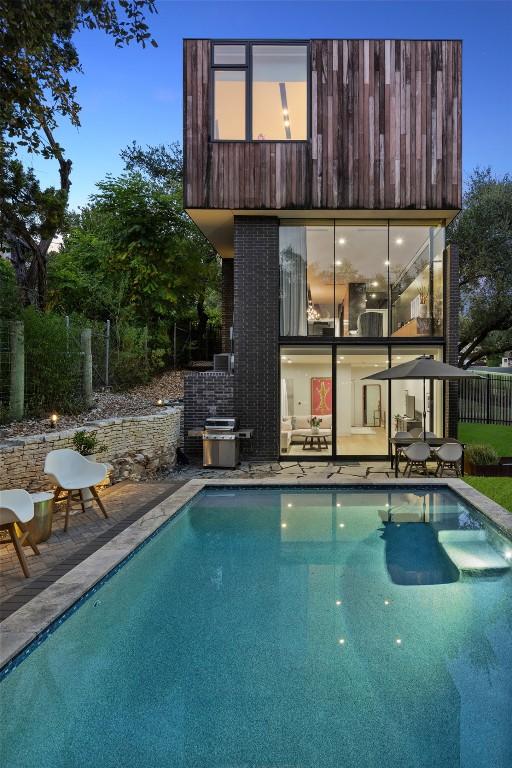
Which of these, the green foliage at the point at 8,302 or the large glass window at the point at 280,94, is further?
the large glass window at the point at 280,94

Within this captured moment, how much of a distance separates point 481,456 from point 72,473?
7.62 meters

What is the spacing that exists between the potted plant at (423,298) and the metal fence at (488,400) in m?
6.11

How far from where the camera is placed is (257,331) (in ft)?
35.0

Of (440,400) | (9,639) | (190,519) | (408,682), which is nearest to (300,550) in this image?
(190,519)

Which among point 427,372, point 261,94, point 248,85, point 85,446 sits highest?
point 248,85

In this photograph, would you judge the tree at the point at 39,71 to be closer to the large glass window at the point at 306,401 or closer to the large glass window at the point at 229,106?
the large glass window at the point at 229,106

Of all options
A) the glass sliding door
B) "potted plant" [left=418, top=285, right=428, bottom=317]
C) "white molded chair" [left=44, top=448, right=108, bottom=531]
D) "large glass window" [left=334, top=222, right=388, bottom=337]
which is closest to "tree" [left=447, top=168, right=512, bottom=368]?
"potted plant" [left=418, top=285, right=428, bottom=317]

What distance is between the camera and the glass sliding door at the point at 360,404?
1102 centimetres

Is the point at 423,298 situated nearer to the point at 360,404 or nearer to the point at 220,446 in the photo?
the point at 360,404

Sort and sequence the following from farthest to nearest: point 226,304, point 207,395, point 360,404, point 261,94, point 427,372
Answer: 1. point 226,304
2. point 360,404
3. point 207,395
4. point 261,94
5. point 427,372

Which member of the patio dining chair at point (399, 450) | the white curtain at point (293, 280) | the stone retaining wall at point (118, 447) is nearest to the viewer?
the stone retaining wall at point (118, 447)

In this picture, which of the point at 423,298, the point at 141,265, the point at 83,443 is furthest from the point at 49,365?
the point at 423,298

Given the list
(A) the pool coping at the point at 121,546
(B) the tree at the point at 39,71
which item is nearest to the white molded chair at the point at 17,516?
(A) the pool coping at the point at 121,546

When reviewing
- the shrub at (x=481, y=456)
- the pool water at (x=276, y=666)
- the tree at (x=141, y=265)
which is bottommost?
the pool water at (x=276, y=666)
